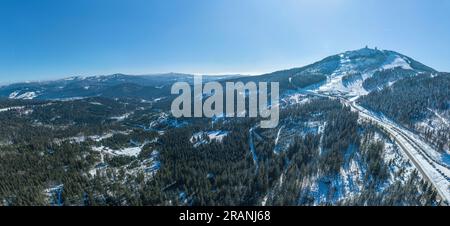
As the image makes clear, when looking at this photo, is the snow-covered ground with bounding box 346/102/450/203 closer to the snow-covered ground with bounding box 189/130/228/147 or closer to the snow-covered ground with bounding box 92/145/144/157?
the snow-covered ground with bounding box 189/130/228/147

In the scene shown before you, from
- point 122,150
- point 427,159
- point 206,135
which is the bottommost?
point 122,150

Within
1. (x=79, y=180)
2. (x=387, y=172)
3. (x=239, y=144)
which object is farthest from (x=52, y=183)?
(x=387, y=172)

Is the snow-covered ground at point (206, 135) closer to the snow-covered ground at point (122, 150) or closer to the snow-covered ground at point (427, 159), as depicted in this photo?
the snow-covered ground at point (122, 150)

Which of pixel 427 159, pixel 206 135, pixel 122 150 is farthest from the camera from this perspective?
pixel 206 135

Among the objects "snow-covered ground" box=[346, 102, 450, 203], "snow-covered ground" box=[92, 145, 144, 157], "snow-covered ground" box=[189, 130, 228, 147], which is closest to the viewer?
"snow-covered ground" box=[346, 102, 450, 203]

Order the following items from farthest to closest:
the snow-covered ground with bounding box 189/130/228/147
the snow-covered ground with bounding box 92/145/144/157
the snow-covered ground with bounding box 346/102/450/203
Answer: the snow-covered ground with bounding box 189/130/228/147 → the snow-covered ground with bounding box 92/145/144/157 → the snow-covered ground with bounding box 346/102/450/203

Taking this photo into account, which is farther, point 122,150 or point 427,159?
point 122,150

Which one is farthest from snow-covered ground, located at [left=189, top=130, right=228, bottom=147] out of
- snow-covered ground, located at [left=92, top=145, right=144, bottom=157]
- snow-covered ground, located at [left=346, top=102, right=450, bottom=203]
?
snow-covered ground, located at [left=346, top=102, right=450, bottom=203]

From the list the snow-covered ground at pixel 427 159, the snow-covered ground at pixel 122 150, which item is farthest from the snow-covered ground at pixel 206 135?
the snow-covered ground at pixel 427 159

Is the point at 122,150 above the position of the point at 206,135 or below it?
below

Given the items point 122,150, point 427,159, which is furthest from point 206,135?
point 427,159

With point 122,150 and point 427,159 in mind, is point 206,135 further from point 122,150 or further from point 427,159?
point 427,159

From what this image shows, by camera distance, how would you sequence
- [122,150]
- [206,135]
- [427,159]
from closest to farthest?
[427,159]
[122,150]
[206,135]
